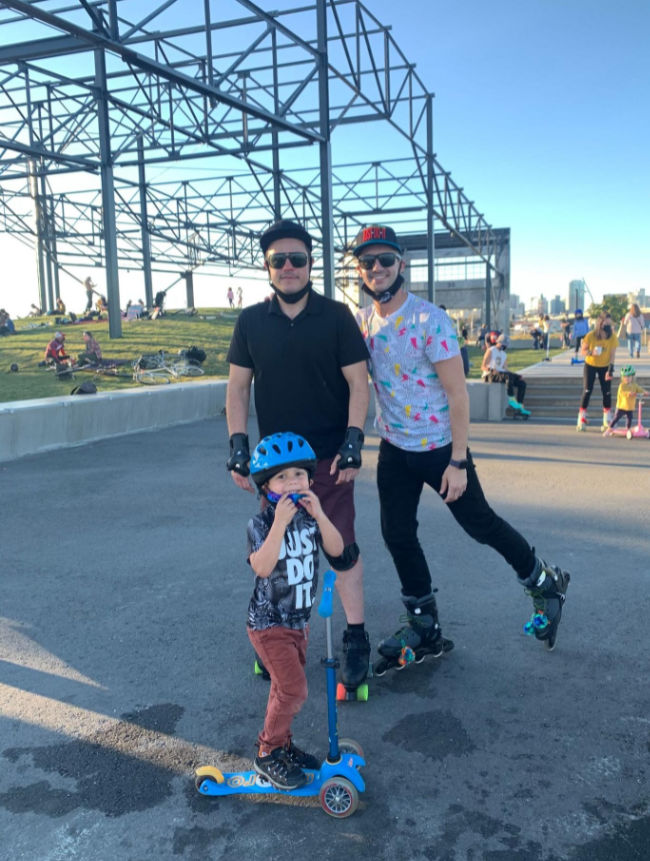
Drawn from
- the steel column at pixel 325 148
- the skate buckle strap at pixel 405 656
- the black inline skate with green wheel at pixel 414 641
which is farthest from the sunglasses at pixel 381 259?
the steel column at pixel 325 148

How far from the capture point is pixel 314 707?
3.07 metres

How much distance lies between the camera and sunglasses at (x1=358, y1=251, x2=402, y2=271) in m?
3.19

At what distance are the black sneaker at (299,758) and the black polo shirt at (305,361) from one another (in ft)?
4.14

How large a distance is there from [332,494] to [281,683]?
Answer: 0.97 meters

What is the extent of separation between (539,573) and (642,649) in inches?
25.9

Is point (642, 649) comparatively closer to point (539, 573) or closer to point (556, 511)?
point (539, 573)

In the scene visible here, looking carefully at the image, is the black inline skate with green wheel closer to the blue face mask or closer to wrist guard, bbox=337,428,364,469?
wrist guard, bbox=337,428,364,469

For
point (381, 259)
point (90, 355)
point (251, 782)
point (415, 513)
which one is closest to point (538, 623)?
point (415, 513)

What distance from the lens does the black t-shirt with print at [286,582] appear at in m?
2.51

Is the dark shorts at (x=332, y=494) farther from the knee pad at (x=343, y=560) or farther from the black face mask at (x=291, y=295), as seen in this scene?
the black face mask at (x=291, y=295)

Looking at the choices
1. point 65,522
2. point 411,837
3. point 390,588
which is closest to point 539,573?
point 390,588

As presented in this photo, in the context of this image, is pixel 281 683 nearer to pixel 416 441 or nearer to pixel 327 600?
pixel 327 600

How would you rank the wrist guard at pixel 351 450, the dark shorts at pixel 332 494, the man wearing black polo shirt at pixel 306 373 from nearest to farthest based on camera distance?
the wrist guard at pixel 351 450 < the man wearing black polo shirt at pixel 306 373 < the dark shorts at pixel 332 494

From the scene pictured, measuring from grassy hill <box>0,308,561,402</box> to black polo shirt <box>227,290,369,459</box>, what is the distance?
10.2m
